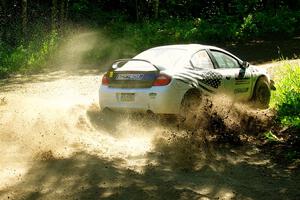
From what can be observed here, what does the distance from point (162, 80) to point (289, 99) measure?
130 inches

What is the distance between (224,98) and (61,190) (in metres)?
4.98

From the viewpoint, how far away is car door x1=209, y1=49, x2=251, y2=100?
9.86m

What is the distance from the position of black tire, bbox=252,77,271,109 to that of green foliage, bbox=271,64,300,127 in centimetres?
22

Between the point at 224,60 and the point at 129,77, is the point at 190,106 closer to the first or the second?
the point at 129,77

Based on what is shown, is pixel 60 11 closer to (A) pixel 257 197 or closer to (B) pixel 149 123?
(B) pixel 149 123

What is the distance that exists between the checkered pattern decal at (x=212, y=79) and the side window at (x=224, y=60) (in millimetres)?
451

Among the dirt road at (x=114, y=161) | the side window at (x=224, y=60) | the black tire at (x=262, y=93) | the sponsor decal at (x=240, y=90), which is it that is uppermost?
the side window at (x=224, y=60)

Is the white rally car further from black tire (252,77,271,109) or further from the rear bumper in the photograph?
black tire (252,77,271,109)

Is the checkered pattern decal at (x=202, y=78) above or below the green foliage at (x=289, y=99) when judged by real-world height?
above

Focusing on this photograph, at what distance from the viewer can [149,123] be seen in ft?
28.7

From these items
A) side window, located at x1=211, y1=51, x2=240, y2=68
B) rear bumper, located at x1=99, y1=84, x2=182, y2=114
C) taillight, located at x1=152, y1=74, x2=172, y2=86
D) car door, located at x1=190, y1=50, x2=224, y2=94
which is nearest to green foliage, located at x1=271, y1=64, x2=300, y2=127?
side window, located at x1=211, y1=51, x2=240, y2=68

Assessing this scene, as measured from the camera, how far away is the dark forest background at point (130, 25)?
63.8 feet

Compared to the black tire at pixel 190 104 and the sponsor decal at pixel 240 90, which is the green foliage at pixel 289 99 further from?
the black tire at pixel 190 104

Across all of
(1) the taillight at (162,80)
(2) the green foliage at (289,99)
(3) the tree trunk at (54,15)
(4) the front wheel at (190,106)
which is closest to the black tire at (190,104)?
(4) the front wheel at (190,106)
